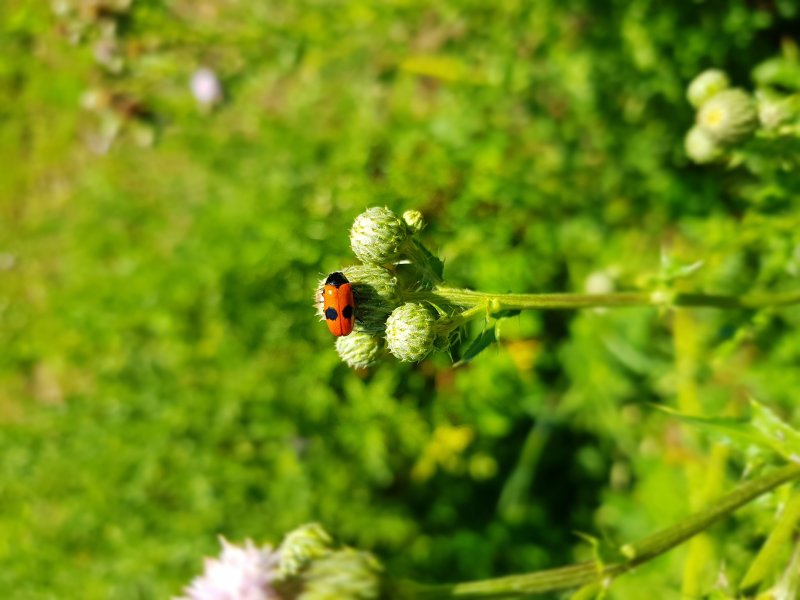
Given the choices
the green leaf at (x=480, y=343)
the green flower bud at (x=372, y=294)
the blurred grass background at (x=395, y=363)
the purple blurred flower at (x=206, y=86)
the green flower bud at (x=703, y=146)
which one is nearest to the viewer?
the green leaf at (x=480, y=343)

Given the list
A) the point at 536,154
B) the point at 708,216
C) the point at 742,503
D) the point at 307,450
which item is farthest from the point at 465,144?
the point at 742,503

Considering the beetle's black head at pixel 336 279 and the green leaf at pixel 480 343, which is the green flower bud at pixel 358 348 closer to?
the beetle's black head at pixel 336 279

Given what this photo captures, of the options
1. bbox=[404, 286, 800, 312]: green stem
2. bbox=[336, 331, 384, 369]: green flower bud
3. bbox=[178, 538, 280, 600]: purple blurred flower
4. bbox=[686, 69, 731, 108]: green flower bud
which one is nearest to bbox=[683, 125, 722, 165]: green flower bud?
bbox=[686, 69, 731, 108]: green flower bud

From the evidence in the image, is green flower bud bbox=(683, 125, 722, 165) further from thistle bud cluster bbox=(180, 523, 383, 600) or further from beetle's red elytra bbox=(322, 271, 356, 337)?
thistle bud cluster bbox=(180, 523, 383, 600)

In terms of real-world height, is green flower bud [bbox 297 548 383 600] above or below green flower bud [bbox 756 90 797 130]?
below

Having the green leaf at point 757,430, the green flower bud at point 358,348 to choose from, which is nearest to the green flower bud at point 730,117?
the green leaf at point 757,430
